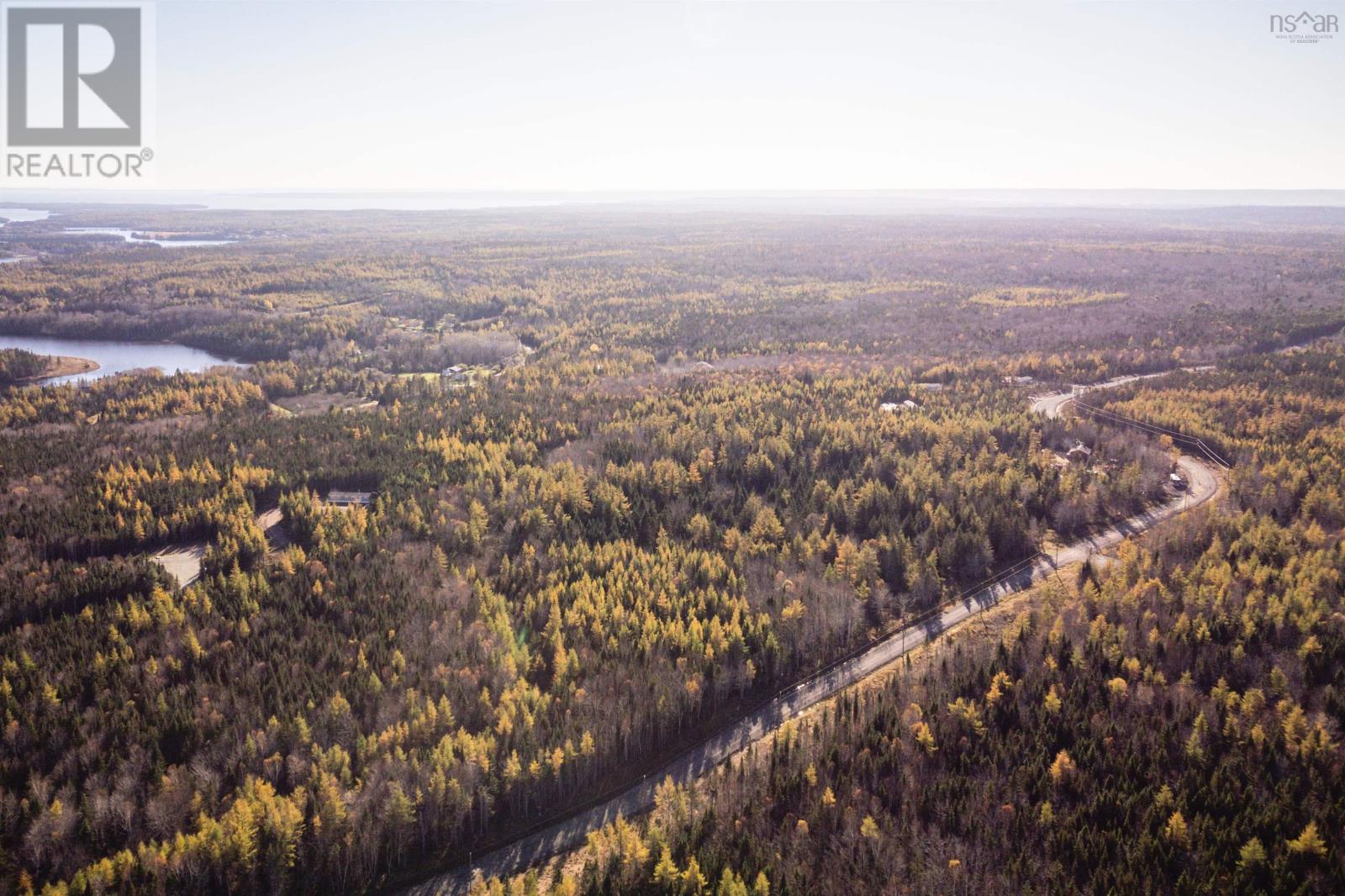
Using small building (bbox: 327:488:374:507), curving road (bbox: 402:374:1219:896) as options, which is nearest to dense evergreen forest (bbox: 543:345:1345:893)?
curving road (bbox: 402:374:1219:896)

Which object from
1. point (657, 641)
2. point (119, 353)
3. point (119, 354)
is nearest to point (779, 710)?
point (657, 641)

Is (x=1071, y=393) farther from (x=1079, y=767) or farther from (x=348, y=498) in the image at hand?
(x=348, y=498)

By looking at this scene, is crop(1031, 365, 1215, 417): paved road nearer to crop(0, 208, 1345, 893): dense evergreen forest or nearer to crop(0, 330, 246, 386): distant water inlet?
crop(0, 208, 1345, 893): dense evergreen forest

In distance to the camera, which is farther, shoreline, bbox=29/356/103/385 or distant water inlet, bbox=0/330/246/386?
distant water inlet, bbox=0/330/246/386

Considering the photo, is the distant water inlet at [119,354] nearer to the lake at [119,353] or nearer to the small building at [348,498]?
the lake at [119,353]

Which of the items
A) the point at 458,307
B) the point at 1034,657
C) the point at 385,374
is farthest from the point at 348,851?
the point at 458,307

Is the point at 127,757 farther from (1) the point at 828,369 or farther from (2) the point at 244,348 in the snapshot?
(2) the point at 244,348

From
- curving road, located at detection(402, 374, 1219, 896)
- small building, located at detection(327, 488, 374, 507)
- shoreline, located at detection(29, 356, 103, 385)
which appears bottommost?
curving road, located at detection(402, 374, 1219, 896)
